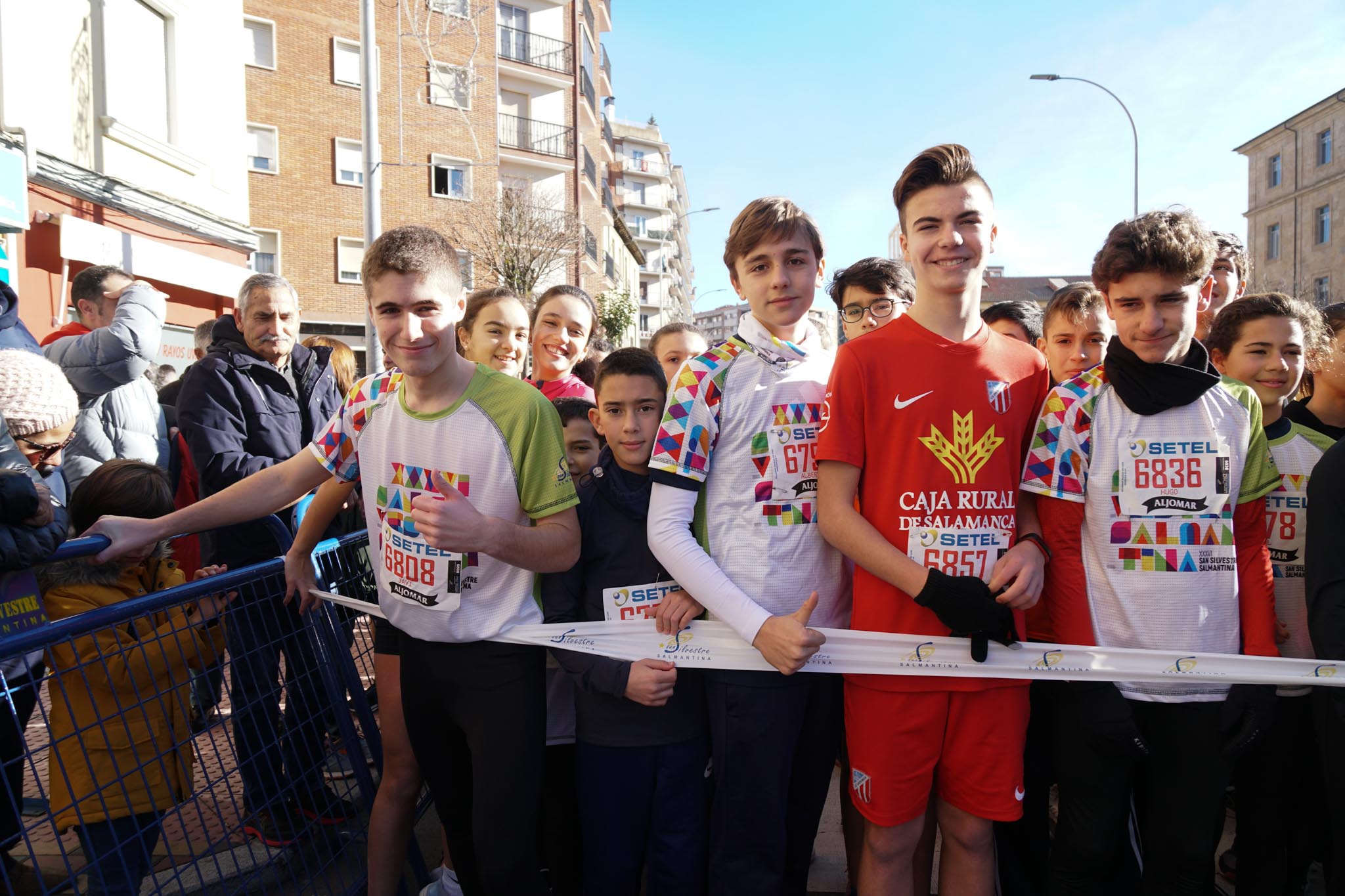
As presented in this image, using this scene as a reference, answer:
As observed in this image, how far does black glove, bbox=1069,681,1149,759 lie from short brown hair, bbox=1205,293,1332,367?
131 cm

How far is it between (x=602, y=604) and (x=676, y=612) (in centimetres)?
28

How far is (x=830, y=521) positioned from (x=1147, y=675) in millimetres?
928

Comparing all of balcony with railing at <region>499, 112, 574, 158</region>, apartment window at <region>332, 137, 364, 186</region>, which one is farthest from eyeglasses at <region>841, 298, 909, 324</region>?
balcony with railing at <region>499, 112, 574, 158</region>

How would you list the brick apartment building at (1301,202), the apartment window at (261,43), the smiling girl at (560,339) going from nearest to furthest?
1. the smiling girl at (560,339)
2. the apartment window at (261,43)
3. the brick apartment building at (1301,202)

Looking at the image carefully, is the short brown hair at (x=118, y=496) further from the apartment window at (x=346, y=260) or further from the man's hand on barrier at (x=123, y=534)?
the apartment window at (x=346, y=260)

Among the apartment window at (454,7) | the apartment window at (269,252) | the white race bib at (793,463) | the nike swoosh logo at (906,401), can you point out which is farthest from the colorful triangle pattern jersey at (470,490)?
the apartment window at (454,7)

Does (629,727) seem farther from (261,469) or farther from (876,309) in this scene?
(876,309)

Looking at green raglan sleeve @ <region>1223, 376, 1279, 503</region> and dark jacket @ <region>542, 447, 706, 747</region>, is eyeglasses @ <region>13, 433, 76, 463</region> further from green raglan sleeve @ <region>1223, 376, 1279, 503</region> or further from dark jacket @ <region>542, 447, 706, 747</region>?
green raglan sleeve @ <region>1223, 376, 1279, 503</region>

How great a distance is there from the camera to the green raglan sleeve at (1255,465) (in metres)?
2.24

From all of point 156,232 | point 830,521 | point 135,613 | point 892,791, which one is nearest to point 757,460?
point 830,521

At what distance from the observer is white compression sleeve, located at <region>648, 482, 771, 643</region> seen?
213 centimetres

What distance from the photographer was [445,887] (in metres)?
2.69

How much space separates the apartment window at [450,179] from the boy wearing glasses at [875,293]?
80.6 ft

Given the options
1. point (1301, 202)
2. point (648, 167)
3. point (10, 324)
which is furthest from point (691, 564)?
point (648, 167)
